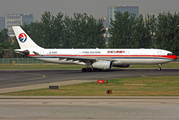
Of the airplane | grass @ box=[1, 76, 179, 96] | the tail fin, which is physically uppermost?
the tail fin

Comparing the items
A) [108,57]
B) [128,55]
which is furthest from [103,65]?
[128,55]

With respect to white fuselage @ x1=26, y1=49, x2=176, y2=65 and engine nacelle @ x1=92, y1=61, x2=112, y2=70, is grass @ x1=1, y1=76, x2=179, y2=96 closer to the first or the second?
engine nacelle @ x1=92, y1=61, x2=112, y2=70

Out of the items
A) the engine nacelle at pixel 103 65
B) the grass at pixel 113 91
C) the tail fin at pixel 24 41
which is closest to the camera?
the grass at pixel 113 91

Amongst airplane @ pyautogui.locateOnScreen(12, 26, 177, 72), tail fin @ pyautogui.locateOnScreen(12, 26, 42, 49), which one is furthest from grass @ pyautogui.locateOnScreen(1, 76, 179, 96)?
tail fin @ pyautogui.locateOnScreen(12, 26, 42, 49)

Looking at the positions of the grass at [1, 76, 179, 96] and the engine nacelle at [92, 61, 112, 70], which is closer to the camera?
the grass at [1, 76, 179, 96]

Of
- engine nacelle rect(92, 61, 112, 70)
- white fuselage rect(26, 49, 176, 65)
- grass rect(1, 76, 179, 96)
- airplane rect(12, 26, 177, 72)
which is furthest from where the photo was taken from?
white fuselage rect(26, 49, 176, 65)

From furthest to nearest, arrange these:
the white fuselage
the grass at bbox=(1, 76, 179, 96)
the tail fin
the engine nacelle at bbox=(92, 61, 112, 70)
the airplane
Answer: the tail fin, the white fuselage, the airplane, the engine nacelle at bbox=(92, 61, 112, 70), the grass at bbox=(1, 76, 179, 96)

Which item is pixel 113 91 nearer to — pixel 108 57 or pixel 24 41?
pixel 108 57

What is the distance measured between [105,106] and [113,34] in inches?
3512

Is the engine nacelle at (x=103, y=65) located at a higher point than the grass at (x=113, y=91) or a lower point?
higher

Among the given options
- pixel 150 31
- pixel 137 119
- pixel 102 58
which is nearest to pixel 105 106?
pixel 137 119

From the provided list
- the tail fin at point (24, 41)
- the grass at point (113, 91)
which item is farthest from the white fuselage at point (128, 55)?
the grass at point (113, 91)

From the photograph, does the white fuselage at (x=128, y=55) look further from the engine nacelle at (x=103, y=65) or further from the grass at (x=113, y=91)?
the grass at (x=113, y=91)

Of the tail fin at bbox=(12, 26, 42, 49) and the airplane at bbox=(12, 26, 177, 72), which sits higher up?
the tail fin at bbox=(12, 26, 42, 49)
